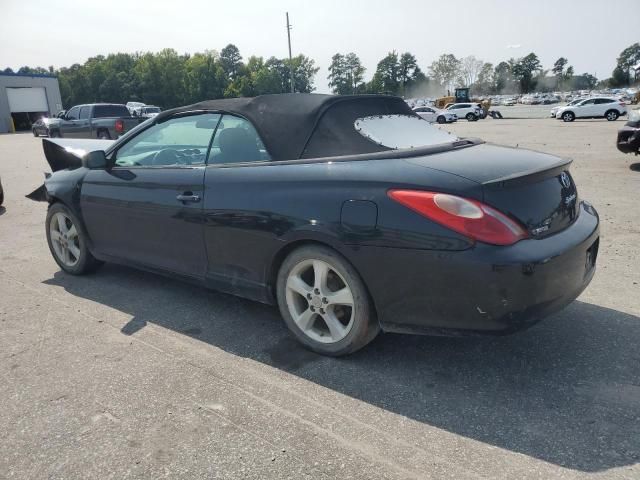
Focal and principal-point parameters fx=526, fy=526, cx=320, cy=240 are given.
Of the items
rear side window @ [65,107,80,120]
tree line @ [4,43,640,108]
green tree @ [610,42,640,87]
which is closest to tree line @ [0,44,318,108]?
tree line @ [4,43,640,108]

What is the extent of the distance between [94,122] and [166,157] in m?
19.1

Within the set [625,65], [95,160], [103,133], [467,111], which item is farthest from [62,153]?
[625,65]

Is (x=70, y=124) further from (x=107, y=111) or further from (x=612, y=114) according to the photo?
(x=612, y=114)

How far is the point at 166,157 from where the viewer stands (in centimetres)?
399

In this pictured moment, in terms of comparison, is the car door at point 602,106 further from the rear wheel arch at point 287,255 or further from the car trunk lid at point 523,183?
the rear wheel arch at point 287,255

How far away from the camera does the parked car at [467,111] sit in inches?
1645

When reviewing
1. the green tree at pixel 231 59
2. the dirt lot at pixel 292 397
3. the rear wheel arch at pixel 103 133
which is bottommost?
the dirt lot at pixel 292 397

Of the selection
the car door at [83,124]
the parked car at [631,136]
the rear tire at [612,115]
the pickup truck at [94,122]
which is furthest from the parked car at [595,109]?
the car door at [83,124]

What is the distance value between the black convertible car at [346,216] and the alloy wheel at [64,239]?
50 cm

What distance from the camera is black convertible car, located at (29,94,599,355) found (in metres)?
2.55

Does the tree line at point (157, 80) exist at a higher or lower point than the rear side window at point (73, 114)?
higher

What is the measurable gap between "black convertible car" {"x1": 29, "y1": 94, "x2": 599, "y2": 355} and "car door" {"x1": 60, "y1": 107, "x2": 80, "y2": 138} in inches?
772

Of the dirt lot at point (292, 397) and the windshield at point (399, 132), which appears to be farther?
the windshield at point (399, 132)

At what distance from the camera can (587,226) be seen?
304cm
